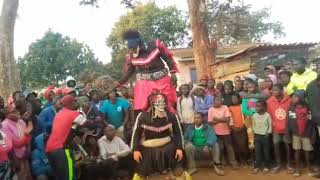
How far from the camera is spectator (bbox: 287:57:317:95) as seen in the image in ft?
24.0

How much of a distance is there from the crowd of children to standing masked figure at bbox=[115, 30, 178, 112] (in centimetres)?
55

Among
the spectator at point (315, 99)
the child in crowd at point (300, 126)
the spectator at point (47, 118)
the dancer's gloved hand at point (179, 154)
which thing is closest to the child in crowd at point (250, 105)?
the child in crowd at point (300, 126)

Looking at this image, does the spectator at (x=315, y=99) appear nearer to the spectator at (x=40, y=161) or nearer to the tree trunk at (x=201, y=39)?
the spectator at (x=40, y=161)

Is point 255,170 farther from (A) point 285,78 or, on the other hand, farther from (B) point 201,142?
(A) point 285,78

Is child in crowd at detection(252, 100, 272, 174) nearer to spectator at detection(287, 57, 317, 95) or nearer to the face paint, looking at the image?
spectator at detection(287, 57, 317, 95)

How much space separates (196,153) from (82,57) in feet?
75.3

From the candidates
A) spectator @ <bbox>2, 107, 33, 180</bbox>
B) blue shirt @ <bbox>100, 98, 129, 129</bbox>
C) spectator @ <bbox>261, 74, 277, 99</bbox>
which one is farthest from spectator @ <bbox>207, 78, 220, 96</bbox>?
spectator @ <bbox>2, 107, 33, 180</bbox>

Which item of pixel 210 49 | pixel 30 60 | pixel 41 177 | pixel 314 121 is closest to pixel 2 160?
pixel 41 177

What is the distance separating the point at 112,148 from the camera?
7117mm

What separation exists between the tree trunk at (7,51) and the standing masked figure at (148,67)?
14.2 ft

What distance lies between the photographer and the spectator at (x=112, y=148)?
702 cm

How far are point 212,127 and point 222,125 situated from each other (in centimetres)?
17

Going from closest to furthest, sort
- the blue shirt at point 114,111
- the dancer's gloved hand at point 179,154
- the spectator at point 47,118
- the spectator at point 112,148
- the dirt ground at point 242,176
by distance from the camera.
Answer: the dancer's gloved hand at point 179,154 < the spectator at point 47,118 < the dirt ground at point 242,176 < the spectator at point 112,148 < the blue shirt at point 114,111

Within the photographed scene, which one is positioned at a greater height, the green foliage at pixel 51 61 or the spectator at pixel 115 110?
the green foliage at pixel 51 61
